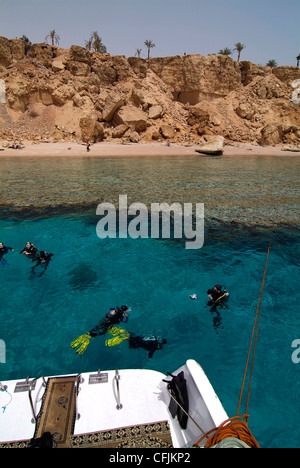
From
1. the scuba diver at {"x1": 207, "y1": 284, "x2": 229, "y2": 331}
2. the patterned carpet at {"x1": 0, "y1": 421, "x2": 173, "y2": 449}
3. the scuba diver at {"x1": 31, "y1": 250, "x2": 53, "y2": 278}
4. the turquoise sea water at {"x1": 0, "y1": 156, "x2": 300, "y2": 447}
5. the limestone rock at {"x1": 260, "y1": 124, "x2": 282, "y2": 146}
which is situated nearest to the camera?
the patterned carpet at {"x1": 0, "y1": 421, "x2": 173, "y2": 449}

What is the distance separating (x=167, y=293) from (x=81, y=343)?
3198 millimetres

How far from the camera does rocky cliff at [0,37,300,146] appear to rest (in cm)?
4184

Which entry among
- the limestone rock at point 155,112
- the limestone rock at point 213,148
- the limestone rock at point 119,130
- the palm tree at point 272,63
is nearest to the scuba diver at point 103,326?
the limestone rock at point 213,148

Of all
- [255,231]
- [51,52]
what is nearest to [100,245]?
[255,231]

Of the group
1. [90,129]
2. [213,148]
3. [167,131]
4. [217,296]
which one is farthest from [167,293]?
[167,131]

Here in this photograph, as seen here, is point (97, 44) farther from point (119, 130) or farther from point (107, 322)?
point (107, 322)

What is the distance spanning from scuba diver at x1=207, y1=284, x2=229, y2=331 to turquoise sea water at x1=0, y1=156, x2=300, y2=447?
5.6 inches

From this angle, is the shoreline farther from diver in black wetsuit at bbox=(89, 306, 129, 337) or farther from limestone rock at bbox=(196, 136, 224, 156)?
diver in black wetsuit at bbox=(89, 306, 129, 337)

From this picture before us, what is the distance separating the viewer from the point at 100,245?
1167 cm

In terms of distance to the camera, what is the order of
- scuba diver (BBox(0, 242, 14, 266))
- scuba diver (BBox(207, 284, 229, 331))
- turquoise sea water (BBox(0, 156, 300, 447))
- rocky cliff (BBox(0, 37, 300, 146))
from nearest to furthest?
turquoise sea water (BBox(0, 156, 300, 447))
scuba diver (BBox(207, 284, 229, 331))
scuba diver (BBox(0, 242, 14, 266))
rocky cliff (BBox(0, 37, 300, 146))

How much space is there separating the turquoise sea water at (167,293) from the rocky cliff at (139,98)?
2966cm

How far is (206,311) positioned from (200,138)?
4387 cm

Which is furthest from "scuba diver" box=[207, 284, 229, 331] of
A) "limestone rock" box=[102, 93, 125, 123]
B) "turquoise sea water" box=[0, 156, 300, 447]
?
"limestone rock" box=[102, 93, 125, 123]

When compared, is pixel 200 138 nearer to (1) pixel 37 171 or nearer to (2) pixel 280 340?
(1) pixel 37 171
